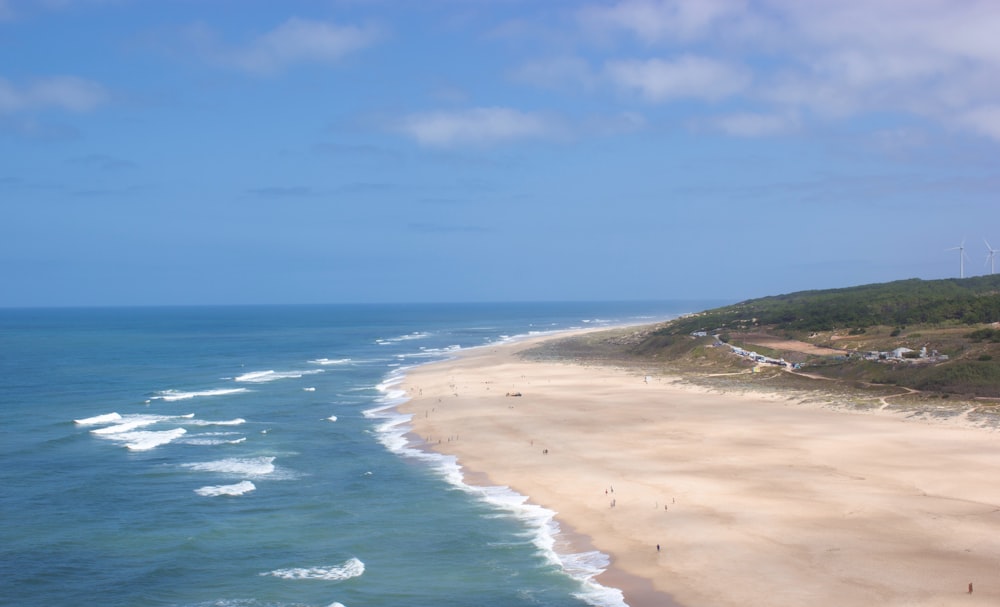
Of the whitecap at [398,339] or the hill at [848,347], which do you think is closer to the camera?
the hill at [848,347]

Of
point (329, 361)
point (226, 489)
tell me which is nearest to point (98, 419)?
point (226, 489)

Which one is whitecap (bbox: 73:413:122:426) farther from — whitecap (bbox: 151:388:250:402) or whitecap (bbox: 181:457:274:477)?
whitecap (bbox: 181:457:274:477)

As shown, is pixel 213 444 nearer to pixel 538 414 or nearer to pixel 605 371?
pixel 538 414

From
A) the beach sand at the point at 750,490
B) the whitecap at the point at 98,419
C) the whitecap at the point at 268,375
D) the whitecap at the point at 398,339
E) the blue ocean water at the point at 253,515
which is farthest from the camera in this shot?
the whitecap at the point at 398,339

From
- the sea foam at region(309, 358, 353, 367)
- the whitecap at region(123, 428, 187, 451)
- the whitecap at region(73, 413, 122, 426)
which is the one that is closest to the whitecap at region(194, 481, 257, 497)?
the whitecap at region(123, 428, 187, 451)

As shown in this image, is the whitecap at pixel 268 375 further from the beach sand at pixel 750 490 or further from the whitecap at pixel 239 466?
the whitecap at pixel 239 466

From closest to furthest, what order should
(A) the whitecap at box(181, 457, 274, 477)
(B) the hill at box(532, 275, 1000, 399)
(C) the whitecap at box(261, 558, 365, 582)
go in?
(C) the whitecap at box(261, 558, 365, 582) → (A) the whitecap at box(181, 457, 274, 477) → (B) the hill at box(532, 275, 1000, 399)

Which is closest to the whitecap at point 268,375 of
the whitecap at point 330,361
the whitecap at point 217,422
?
the whitecap at point 330,361
